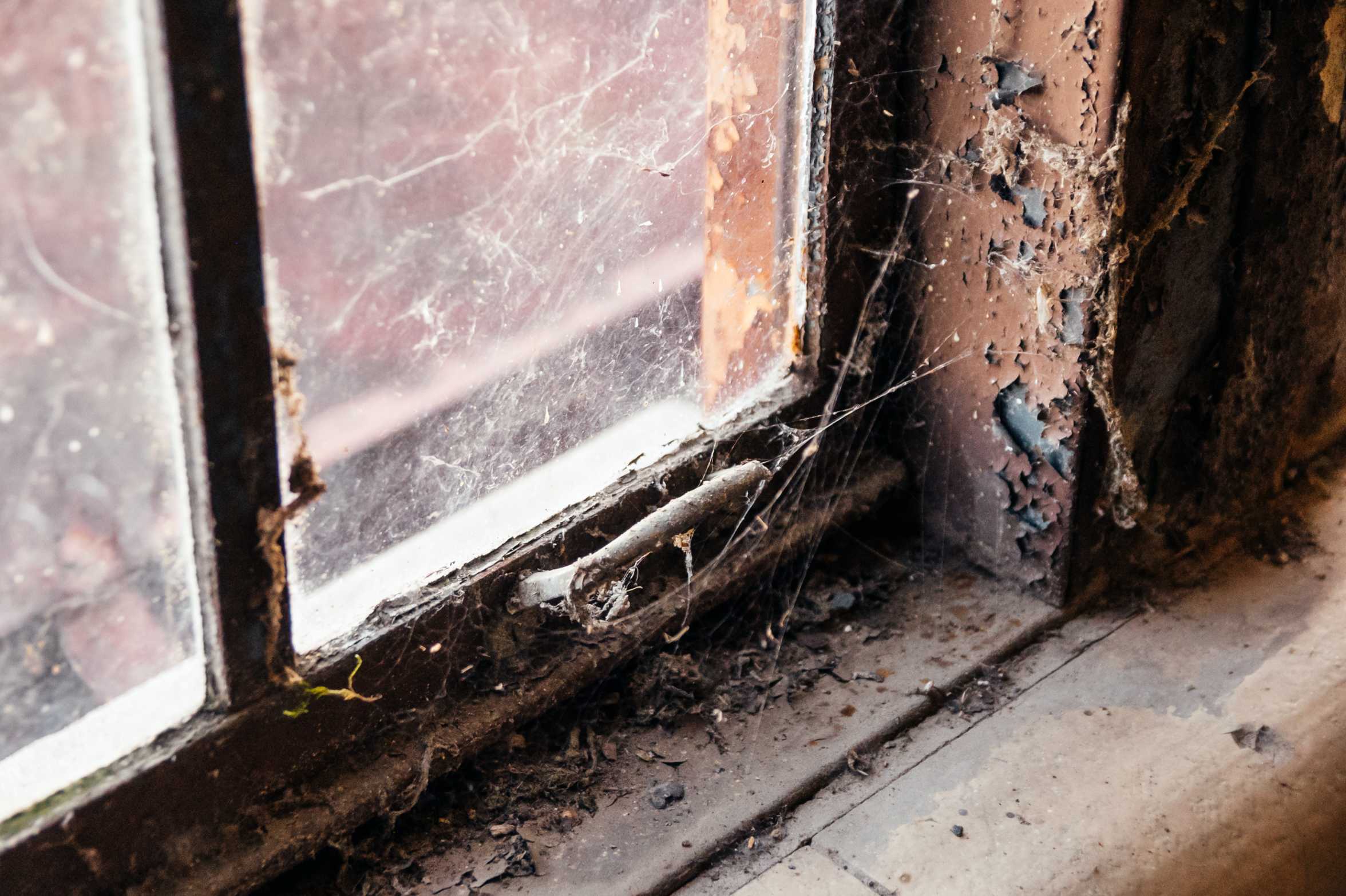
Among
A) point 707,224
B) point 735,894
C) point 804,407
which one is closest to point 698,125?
point 707,224

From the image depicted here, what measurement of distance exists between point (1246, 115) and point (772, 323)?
1.71 ft

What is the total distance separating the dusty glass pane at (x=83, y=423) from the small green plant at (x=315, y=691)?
0.07 m

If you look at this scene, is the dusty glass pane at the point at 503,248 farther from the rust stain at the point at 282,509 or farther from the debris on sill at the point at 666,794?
the debris on sill at the point at 666,794

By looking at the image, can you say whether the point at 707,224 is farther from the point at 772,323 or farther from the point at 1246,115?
the point at 1246,115

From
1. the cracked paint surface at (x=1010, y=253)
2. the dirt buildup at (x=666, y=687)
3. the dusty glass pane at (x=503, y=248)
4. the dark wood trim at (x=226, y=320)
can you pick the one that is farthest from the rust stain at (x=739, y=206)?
the dark wood trim at (x=226, y=320)

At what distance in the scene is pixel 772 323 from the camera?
4.20 ft

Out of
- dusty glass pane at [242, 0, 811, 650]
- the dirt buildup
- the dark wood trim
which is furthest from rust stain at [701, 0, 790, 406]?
the dark wood trim

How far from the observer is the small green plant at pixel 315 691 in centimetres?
96

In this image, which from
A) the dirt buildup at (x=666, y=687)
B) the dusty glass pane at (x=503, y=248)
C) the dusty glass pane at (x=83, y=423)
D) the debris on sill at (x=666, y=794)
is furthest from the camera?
the dirt buildup at (x=666, y=687)

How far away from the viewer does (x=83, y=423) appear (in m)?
0.80

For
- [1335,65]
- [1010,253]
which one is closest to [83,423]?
[1010,253]

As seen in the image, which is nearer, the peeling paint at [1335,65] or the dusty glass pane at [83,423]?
the dusty glass pane at [83,423]

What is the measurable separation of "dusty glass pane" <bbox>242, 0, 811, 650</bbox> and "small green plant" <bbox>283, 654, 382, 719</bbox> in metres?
0.03

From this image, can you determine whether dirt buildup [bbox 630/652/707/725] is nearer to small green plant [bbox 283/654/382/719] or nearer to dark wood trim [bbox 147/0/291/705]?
small green plant [bbox 283/654/382/719]
